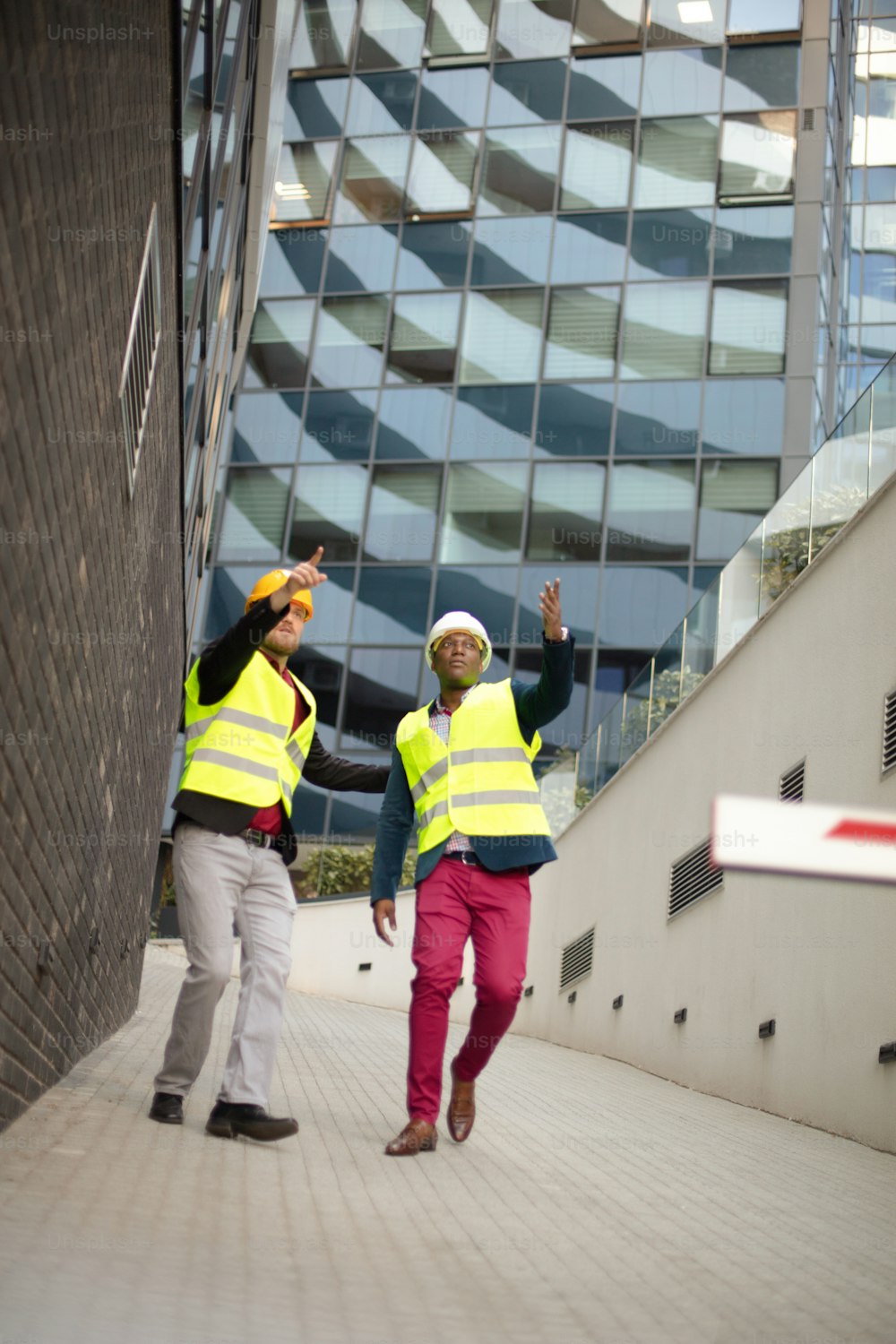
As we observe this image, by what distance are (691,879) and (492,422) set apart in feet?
55.5

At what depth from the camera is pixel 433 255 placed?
28.4 meters

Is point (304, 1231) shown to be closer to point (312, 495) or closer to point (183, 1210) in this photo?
point (183, 1210)

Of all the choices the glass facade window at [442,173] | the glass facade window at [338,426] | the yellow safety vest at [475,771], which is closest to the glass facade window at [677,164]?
the glass facade window at [442,173]

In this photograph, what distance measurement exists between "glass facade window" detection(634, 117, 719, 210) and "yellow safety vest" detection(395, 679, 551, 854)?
2375cm

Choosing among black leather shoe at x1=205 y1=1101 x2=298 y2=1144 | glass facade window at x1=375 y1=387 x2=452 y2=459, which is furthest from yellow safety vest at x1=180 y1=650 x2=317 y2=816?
glass facade window at x1=375 y1=387 x2=452 y2=459

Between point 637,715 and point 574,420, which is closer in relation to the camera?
point 637,715

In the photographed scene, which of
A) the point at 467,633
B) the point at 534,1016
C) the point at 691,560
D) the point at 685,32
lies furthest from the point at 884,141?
the point at 467,633

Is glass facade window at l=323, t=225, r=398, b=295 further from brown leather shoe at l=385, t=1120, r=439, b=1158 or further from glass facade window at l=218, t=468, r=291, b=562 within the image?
brown leather shoe at l=385, t=1120, r=439, b=1158

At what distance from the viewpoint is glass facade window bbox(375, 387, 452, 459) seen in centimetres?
2725

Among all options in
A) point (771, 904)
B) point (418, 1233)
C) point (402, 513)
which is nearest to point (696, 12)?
point (402, 513)

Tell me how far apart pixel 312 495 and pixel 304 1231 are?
2421 cm

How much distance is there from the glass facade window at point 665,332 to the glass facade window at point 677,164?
1.86m

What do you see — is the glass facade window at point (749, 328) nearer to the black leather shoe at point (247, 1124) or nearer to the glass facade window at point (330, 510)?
the glass facade window at point (330, 510)

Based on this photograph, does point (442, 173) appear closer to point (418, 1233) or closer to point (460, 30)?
point (460, 30)
